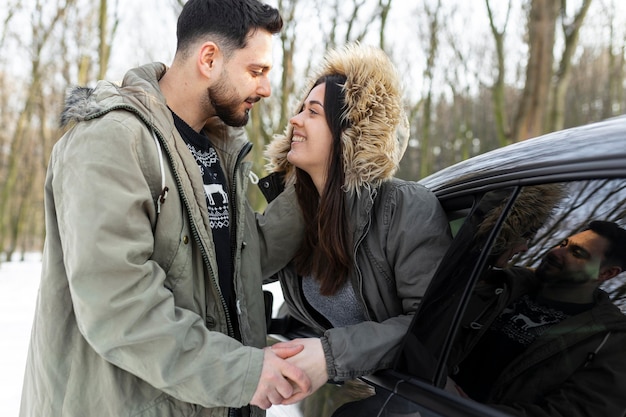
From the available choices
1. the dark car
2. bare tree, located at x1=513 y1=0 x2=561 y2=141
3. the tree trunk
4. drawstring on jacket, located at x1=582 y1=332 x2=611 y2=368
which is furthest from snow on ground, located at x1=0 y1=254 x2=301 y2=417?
the tree trunk

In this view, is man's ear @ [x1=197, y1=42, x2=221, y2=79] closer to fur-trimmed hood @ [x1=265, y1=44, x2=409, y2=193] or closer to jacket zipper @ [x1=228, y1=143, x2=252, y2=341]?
jacket zipper @ [x1=228, y1=143, x2=252, y2=341]

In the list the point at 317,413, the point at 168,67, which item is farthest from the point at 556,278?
the point at 168,67

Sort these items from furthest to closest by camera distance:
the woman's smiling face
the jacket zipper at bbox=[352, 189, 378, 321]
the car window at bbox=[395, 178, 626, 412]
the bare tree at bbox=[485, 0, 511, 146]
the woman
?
1. the bare tree at bbox=[485, 0, 511, 146]
2. the woman's smiling face
3. the jacket zipper at bbox=[352, 189, 378, 321]
4. the woman
5. the car window at bbox=[395, 178, 626, 412]

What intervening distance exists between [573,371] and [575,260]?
25 cm

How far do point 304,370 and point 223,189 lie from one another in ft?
2.27

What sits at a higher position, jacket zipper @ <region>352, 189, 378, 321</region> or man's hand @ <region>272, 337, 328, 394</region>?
jacket zipper @ <region>352, 189, 378, 321</region>

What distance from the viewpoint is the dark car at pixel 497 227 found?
1.26 metres

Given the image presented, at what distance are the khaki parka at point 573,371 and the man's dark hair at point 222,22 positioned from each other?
1213mm

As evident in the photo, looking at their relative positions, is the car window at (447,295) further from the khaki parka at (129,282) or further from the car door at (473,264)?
the khaki parka at (129,282)

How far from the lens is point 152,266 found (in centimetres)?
148

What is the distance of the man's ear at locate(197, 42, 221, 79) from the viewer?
1895 millimetres

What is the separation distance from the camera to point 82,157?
148cm

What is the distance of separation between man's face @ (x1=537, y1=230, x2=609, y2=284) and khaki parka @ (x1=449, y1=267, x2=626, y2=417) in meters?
0.04

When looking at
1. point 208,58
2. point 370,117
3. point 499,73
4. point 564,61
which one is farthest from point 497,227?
point 499,73
